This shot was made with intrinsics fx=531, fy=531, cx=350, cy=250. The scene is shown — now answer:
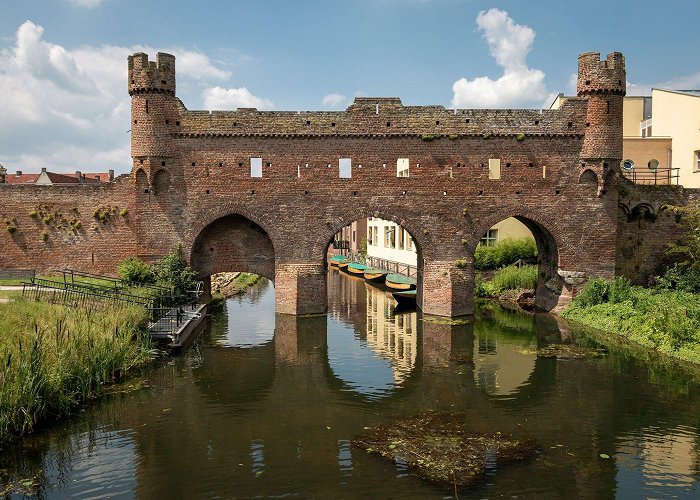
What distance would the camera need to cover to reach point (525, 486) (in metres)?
8.87

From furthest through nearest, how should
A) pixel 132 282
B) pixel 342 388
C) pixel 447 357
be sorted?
1. pixel 132 282
2. pixel 447 357
3. pixel 342 388

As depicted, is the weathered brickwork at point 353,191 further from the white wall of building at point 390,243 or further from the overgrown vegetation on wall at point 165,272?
the white wall of building at point 390,243

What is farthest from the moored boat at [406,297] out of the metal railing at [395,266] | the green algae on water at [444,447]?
the green algae on water at [444,447]

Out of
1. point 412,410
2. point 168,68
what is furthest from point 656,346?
point 168,68

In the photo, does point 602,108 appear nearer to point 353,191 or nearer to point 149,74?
point 353,191

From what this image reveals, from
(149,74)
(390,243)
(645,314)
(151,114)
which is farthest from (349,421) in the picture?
(390,243)

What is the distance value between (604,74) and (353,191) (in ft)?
38.7

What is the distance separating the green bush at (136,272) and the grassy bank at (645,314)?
18.1 meters

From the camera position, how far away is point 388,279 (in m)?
33.0

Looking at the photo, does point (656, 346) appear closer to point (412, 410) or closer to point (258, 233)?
point (412, 410)

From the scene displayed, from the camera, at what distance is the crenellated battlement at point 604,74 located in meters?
22.6

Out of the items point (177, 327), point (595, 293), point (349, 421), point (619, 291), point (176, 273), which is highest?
point (176, 273)

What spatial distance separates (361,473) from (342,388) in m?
5.02

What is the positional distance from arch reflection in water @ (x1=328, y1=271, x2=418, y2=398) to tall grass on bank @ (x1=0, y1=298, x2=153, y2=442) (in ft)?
20.0
